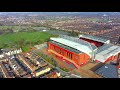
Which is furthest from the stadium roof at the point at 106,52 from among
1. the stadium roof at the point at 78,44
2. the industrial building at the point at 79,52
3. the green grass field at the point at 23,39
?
the green grass field at the point at 23,39

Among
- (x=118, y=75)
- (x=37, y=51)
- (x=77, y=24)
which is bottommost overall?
(x=118, y=75)

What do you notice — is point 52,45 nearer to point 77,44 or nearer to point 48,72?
point 77,44

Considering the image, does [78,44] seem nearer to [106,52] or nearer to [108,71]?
[106,52]

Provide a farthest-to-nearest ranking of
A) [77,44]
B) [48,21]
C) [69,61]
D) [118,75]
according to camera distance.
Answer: [48,21] → [77,44] → [69,61] → [118,75]

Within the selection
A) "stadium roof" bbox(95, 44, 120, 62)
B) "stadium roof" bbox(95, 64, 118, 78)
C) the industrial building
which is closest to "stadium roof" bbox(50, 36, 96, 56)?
the industrial building

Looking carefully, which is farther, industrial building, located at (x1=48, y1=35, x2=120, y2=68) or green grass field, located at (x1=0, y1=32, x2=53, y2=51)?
green grass field, located at (x1=0, y1=32, x2=53, y2=51)

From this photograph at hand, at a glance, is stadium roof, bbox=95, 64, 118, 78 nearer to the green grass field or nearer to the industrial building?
the industrial building
